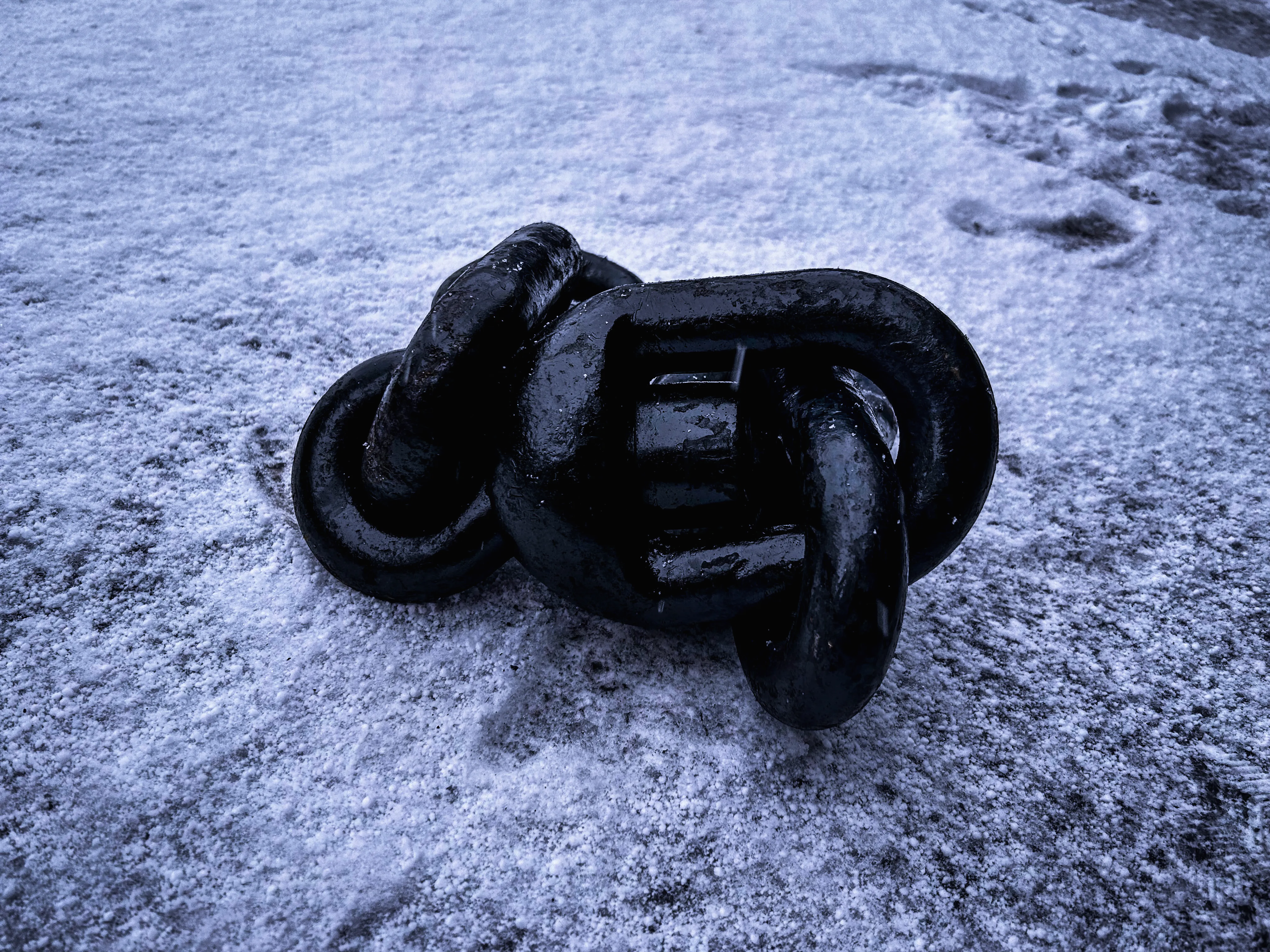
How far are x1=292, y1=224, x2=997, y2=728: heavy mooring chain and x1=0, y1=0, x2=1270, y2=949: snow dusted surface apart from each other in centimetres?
23

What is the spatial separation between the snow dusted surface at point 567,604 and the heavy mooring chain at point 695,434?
230 mm

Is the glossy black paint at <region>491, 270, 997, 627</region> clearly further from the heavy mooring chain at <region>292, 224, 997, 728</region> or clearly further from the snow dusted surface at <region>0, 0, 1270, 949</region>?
the snow dusted surface at <region>0, 0, 1270, 949</region>

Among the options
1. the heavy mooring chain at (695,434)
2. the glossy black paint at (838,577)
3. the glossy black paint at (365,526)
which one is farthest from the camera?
the glossy black paint at (365,526)

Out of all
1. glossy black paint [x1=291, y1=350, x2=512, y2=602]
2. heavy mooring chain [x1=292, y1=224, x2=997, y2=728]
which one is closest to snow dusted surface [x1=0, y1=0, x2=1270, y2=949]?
glossy black paint [x1=291, y1=350, x2=512, y2=602]

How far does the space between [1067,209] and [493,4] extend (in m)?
2.42

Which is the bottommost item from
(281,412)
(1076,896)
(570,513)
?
(1076,896)

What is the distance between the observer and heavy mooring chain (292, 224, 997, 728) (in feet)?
3.98

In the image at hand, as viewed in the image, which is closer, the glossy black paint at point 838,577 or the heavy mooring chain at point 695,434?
the glossy black paint at point 838,577

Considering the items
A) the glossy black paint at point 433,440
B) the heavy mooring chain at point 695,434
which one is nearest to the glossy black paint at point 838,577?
the heavy mooring chain at point 695,434

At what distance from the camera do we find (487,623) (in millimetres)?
1478

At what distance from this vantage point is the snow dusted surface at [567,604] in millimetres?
1162

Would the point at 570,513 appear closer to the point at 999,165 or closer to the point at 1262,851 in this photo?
the point at 1262,851

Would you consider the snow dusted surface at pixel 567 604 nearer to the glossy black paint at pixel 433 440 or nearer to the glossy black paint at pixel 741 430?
the glossy black paint at pixel 433 440

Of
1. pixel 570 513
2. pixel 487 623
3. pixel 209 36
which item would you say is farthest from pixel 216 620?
pixel 209 36
